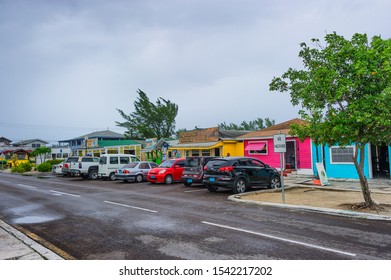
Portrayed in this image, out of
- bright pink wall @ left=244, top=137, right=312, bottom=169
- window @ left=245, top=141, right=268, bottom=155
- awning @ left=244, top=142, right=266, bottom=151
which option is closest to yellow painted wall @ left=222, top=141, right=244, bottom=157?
window @ left=245, top=141, right=268, bottom=155

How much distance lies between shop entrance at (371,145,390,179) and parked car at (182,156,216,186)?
36.3ft

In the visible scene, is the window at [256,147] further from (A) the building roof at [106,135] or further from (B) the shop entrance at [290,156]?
(A) the building roof at [106,135]

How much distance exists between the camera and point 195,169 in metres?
16.2

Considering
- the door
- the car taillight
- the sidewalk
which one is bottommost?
the sidewalk

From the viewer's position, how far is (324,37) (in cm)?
1011

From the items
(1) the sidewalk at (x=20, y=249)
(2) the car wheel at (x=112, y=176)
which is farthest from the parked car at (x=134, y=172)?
(1) the sidewalk at (x=20, y=249)

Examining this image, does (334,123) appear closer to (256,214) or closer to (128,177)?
(256,214)

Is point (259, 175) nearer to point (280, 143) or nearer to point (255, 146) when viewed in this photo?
point (280, 143)

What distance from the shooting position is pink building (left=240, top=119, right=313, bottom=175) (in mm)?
21250

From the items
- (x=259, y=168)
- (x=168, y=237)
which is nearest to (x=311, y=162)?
(x=259, y=168)

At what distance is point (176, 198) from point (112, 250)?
23.0 feet

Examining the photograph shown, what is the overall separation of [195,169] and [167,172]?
3.15m

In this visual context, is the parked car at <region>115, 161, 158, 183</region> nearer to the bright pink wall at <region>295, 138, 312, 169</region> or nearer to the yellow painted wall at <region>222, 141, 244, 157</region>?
→ the yellow painted wall at <region>222, 141, 244, 157</region>

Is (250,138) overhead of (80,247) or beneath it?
overhead
